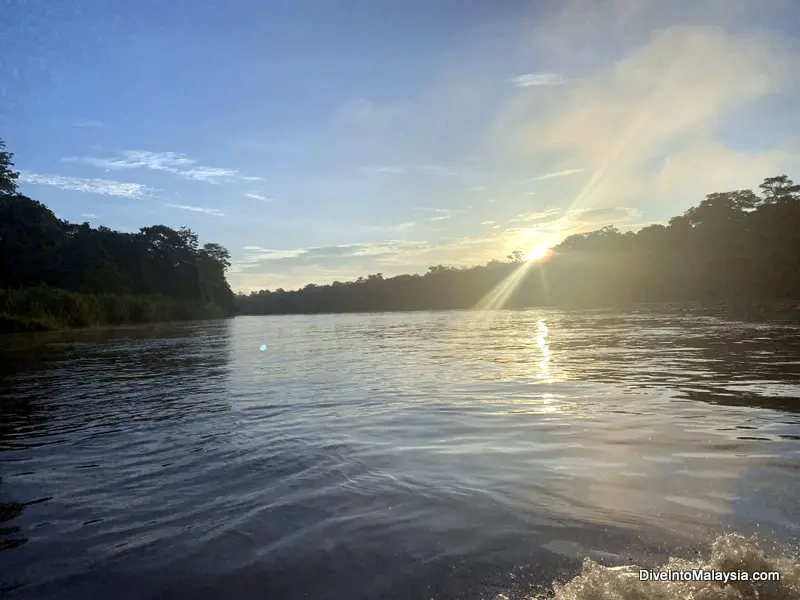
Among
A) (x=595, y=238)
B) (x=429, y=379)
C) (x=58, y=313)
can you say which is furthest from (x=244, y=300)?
(x=429, y=379)

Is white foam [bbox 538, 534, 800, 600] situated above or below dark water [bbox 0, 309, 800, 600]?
above

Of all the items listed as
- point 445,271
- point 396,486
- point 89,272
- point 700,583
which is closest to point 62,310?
point 89,272

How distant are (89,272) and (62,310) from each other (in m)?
29.8

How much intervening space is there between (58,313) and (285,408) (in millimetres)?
40138

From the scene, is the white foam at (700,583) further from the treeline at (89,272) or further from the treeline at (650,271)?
the treeline at (650,271)

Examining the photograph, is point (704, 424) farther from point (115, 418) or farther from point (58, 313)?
point (58, 313)

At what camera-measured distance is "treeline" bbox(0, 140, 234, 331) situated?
42.1m

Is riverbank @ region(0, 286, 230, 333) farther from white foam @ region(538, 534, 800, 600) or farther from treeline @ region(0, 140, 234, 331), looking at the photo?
white foam @ region(538, 534, 800, 600)

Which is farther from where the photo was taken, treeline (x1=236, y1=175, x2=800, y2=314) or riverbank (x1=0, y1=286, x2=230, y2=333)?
treeline (x1=236, y1=175, x2=800, y2=314)

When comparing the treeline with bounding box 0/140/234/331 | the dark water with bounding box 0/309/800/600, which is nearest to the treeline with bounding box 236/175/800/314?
the treeline with bounding box 0/140/234/331

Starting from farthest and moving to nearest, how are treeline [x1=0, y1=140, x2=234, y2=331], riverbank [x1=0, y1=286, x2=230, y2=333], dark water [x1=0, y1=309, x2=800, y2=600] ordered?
treeline [x1=0, y1=140, x2=234, y2=331]
riverbank [x1=0, y1=286, x2=230, y2=333]
dark water [x1=0, y1=309, x2=800, y2=600]

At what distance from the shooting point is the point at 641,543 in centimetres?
344

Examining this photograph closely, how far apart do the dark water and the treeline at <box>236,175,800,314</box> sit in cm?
6208

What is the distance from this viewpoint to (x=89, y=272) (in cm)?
6838
